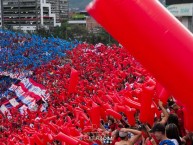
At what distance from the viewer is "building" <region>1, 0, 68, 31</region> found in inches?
2564

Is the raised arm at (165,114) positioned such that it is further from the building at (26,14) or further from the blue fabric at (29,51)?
the building at (26,14)

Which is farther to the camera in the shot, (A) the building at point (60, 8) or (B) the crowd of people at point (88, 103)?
(A) the building at point (60, 8)

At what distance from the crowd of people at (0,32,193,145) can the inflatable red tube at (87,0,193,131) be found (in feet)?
3.29

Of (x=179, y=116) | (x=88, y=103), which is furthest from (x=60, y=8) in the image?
(x=179, y=116)

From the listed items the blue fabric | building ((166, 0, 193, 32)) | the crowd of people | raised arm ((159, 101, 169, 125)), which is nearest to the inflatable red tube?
the crowd of people

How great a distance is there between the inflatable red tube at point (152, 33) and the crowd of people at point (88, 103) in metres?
1.00

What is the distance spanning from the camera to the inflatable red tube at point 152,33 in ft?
6.91

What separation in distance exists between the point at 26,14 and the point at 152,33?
66347 millimetres

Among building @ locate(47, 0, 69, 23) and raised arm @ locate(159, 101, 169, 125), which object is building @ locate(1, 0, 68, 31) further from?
raised arm @ locate(159, 101, 169, 125)

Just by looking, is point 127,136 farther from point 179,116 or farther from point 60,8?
point 60,8

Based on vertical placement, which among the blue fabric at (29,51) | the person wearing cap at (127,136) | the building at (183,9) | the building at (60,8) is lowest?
the building at (60,8)

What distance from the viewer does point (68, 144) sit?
461cm

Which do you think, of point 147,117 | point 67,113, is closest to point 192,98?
point 147,117

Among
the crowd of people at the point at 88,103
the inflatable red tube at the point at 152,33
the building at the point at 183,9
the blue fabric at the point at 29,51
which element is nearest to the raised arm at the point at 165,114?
the crowd of people at the point at 88,103
